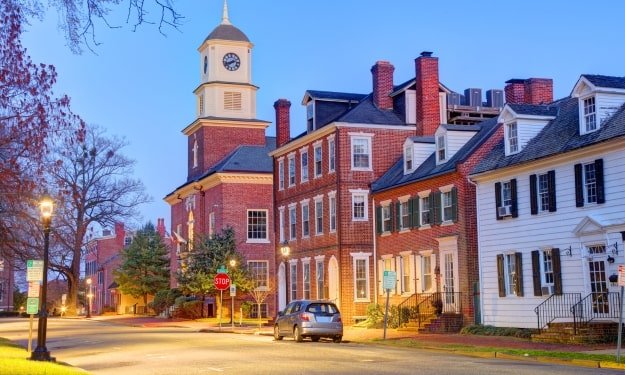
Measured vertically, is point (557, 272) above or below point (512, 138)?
below

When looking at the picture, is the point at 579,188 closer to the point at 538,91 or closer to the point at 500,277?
the point at 500,277

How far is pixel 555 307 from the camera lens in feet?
98.9

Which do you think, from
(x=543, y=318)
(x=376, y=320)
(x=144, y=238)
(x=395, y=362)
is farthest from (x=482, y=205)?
(x=144, y=238)

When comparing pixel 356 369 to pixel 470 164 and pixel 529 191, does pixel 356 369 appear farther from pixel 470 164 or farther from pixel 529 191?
pixel 470 164

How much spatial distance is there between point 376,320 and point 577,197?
13.5 meters

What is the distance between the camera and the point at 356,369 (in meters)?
19.4

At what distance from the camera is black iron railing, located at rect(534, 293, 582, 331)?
29.3 meters

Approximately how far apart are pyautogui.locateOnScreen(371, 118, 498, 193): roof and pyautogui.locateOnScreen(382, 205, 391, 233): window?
3.19 ft

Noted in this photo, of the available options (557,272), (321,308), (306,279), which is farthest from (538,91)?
(306,279)

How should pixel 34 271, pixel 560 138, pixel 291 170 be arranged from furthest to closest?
pixel 291 170
pixel 560 138
pixel 34 271

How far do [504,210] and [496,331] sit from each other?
A: 4553 millimetres

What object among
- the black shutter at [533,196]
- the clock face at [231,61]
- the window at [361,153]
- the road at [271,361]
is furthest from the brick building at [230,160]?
the black shutter at [533,196]

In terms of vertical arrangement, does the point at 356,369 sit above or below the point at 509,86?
below

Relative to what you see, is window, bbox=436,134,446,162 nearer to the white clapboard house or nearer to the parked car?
the white clapboard house
